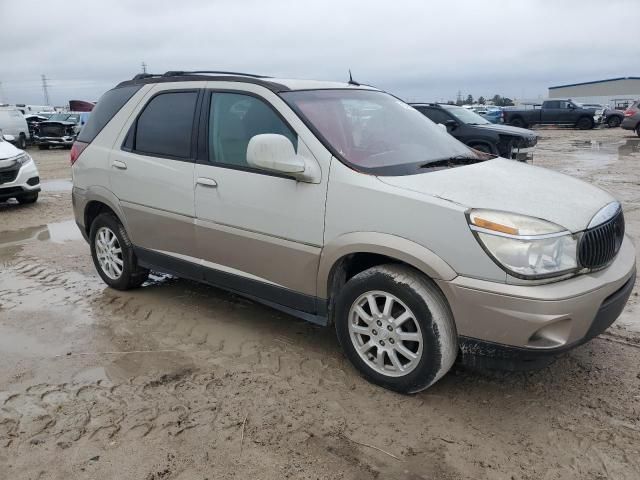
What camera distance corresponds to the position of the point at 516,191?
316cm

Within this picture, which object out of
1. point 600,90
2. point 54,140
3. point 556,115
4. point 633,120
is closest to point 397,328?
point 54,140

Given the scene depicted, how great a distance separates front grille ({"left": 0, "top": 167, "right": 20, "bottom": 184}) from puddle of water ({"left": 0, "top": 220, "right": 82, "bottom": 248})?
5.57 ft

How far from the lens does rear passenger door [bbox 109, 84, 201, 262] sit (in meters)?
4.20

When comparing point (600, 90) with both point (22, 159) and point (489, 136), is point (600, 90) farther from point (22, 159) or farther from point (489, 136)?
point (22, 159)

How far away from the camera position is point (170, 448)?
285cm

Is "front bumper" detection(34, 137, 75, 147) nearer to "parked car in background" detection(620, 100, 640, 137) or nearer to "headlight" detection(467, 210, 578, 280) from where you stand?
"headlight" detection(467, 210, 578, 280)

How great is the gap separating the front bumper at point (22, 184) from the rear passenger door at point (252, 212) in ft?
22.5

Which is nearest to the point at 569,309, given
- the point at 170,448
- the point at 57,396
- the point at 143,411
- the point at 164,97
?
the point at 170,448

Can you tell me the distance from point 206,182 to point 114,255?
1.67 m

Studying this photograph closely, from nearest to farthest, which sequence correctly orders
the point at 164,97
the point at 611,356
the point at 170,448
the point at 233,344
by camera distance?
the point at 170,448
the point at 611,356
the point at 233,344
the point at 164,97

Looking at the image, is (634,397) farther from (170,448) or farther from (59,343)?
(59,343)

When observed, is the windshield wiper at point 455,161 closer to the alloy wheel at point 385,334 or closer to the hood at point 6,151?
the alloy wheel at point 385,334

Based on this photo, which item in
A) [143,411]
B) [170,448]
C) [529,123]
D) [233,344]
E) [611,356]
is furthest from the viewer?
[529,123]

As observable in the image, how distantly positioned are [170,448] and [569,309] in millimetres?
2166
